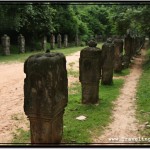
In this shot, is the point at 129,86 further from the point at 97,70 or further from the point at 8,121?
the point at 8,121

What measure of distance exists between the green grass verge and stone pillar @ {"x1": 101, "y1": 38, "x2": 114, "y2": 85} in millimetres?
1057

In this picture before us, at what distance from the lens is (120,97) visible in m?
11.8

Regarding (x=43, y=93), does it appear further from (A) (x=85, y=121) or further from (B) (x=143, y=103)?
(B) (x=143, y=103)

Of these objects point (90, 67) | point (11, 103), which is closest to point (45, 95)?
point (90, 67)

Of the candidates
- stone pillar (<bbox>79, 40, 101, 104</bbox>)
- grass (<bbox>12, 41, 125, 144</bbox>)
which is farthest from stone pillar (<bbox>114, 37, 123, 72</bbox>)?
stone pillar (<bbox>79, 40, 101, 104</bbox>)

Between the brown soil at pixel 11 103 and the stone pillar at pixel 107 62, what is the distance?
1.75 metres

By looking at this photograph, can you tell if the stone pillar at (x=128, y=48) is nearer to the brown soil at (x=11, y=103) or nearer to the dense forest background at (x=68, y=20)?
the dense forest background at (x=68, y=20)

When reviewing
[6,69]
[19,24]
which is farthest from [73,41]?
[6,69]

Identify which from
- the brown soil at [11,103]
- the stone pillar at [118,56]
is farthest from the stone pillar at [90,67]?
the stone pillar at [118,56]

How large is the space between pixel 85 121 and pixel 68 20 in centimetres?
3395

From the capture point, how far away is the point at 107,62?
1364 cm

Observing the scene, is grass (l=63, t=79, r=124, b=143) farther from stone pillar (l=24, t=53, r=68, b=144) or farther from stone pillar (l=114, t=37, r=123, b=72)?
stone pillar (l=114, t=37, r=123, b=72)

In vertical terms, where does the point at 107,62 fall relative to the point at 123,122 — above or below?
above

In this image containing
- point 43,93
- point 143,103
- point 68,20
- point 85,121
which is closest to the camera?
point 43,93
